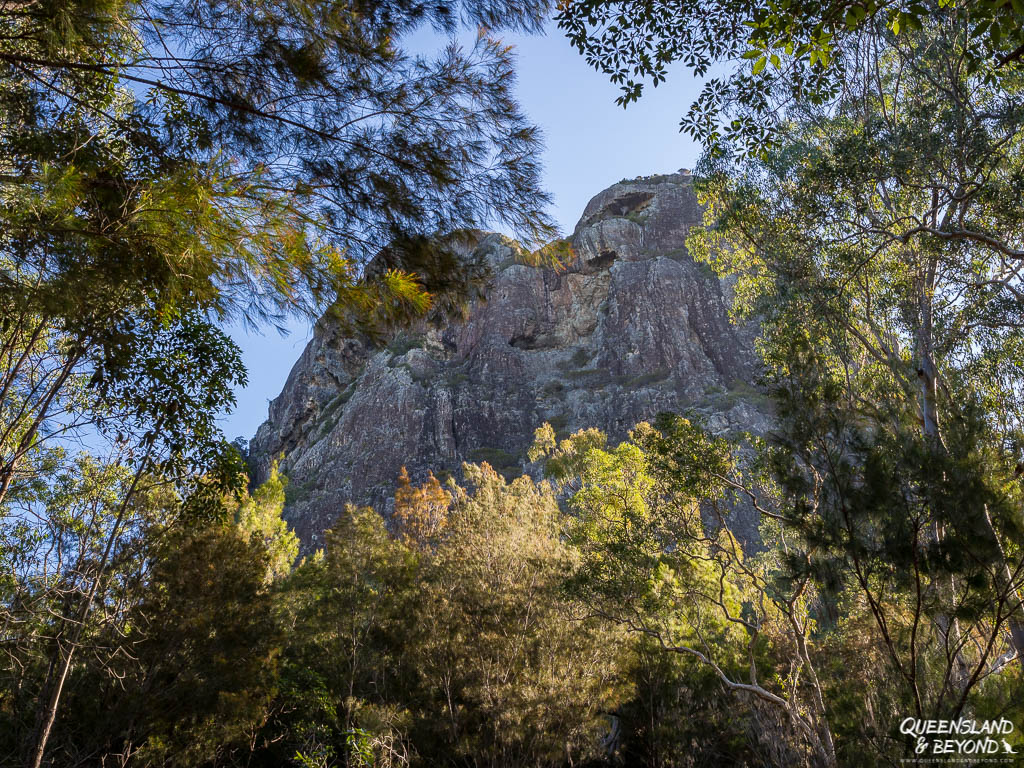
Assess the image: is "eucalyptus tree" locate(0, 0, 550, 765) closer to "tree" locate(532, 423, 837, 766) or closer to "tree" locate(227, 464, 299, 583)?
"tree" locate(532, 423, 837, 766)

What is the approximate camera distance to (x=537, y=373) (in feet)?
175

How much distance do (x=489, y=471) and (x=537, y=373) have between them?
115ft

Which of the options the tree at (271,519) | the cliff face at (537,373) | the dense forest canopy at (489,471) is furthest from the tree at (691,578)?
the cliff face at (537,373)

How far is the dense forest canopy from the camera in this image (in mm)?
4055

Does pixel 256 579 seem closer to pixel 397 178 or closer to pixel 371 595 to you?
pixel 371 595

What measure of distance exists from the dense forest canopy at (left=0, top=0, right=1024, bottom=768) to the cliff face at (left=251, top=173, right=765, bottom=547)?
93.9ft

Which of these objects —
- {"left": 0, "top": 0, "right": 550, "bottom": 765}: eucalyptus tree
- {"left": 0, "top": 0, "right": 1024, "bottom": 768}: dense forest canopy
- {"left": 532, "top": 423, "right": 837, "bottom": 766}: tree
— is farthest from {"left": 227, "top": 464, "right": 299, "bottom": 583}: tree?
{"left": 0, "top": 0, "right": 550, "bottom": 765}: eucalyptus tree

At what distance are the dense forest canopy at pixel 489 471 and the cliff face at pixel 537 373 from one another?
2862 centimetres

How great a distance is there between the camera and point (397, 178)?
4.95 meters

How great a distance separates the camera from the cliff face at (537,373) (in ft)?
151

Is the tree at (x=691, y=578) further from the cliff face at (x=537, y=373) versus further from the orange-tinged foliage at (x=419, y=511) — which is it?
the cliff face at (x=537, y=373)

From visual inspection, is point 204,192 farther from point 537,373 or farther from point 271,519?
point 537,373

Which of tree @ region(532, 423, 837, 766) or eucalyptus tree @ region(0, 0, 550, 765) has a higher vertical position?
eucalyptus tree @ region(0, 0, 550, 765)

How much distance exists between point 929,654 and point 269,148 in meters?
8.04
